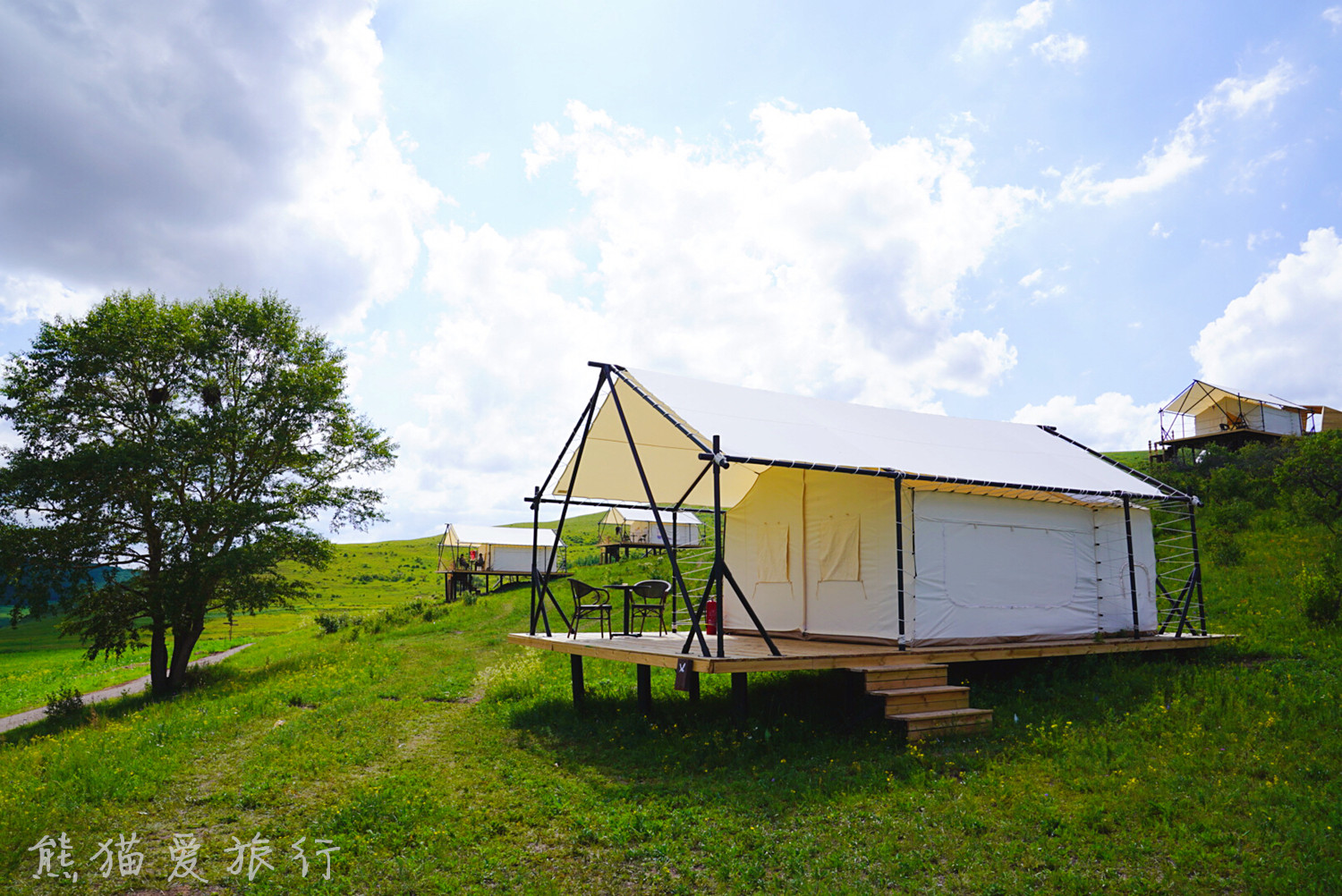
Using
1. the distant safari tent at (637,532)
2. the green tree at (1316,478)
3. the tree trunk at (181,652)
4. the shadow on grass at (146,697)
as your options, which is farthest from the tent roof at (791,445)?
the distant safari tent at (637,532)

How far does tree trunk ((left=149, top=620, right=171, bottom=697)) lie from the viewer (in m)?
16.8

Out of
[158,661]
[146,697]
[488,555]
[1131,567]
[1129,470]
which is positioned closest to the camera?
[1131,567]

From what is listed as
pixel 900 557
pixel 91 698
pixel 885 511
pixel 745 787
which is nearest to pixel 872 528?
pixel 885 511

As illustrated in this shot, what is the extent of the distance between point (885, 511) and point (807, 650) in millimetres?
2020

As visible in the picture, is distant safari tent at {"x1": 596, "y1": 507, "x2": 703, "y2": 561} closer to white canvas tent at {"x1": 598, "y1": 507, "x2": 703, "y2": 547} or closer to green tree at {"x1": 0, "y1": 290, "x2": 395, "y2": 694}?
white canvas tent at {"x1": 598, "y1": 507, "x2": 703, "y2": 547}

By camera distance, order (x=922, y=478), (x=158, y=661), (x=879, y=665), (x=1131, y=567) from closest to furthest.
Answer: (x=879, y=665), (x=922, y=478), (x=1131, y=567), (x=158, y=661)

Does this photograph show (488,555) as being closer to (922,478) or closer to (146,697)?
(146,697)

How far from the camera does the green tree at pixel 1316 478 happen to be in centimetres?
1689

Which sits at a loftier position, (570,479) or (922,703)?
(570,479)

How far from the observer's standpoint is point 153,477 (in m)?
16.6

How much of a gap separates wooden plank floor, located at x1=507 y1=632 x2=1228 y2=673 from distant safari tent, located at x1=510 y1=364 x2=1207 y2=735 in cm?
3

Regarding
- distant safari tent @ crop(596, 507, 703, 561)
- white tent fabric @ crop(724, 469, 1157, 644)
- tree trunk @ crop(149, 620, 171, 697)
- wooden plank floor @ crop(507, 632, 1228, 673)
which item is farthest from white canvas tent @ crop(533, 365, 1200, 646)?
distant safari tent @ crop(596, 507, 703, 561)

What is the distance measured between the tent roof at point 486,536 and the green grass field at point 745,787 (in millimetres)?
25599

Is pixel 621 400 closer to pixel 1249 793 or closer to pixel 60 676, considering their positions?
pixel 1249 793
